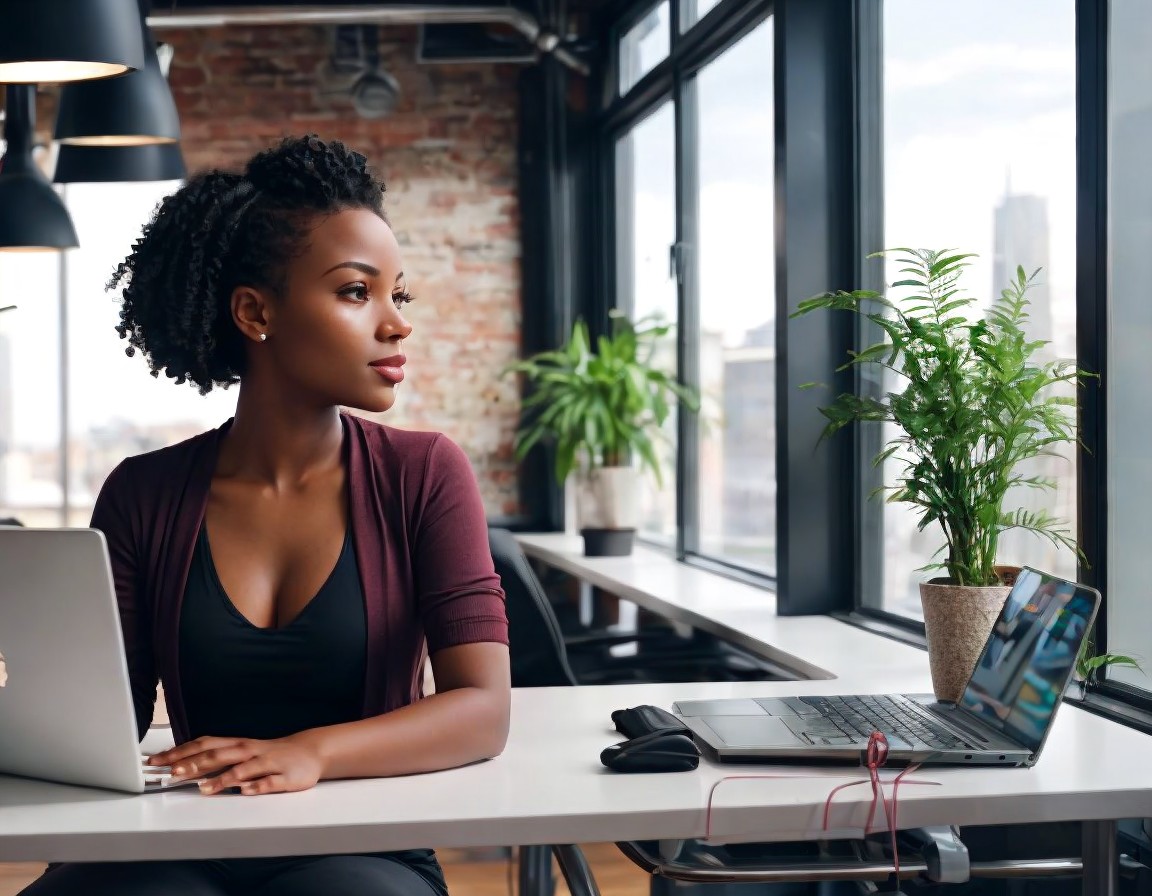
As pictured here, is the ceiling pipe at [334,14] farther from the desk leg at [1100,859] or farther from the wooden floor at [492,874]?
the desk leg at [1100,859]

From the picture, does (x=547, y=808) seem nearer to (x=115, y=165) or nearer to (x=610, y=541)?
(x=115, y=165)

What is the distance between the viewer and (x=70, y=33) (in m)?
1.83

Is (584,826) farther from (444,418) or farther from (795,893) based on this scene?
(444,418)

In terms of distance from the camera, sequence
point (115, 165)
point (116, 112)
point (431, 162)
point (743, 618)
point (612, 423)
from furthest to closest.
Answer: point (431, 162), point (612, 423), point (115, 165), point (743, 618), point (116, 112)

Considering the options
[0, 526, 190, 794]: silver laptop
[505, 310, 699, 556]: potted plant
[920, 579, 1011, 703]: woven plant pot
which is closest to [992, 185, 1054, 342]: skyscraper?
[920, 579, 1011, 703]: woven plant pot

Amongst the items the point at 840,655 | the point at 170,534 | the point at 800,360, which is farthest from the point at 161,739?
the point at 800,360

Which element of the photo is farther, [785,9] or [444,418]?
[444,418]

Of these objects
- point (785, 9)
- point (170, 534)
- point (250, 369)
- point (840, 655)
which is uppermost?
point (785, 9)

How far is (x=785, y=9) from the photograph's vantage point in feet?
10.8

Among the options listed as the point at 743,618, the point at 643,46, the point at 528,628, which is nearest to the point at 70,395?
the point at 643,46

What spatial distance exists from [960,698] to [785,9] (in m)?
2.00

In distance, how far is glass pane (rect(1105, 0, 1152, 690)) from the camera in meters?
2.15

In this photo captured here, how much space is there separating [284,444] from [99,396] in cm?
440

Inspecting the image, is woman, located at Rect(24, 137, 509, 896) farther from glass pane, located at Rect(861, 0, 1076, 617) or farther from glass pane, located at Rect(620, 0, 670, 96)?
glass pane, located at Rect(620, 0, 670, 96)
